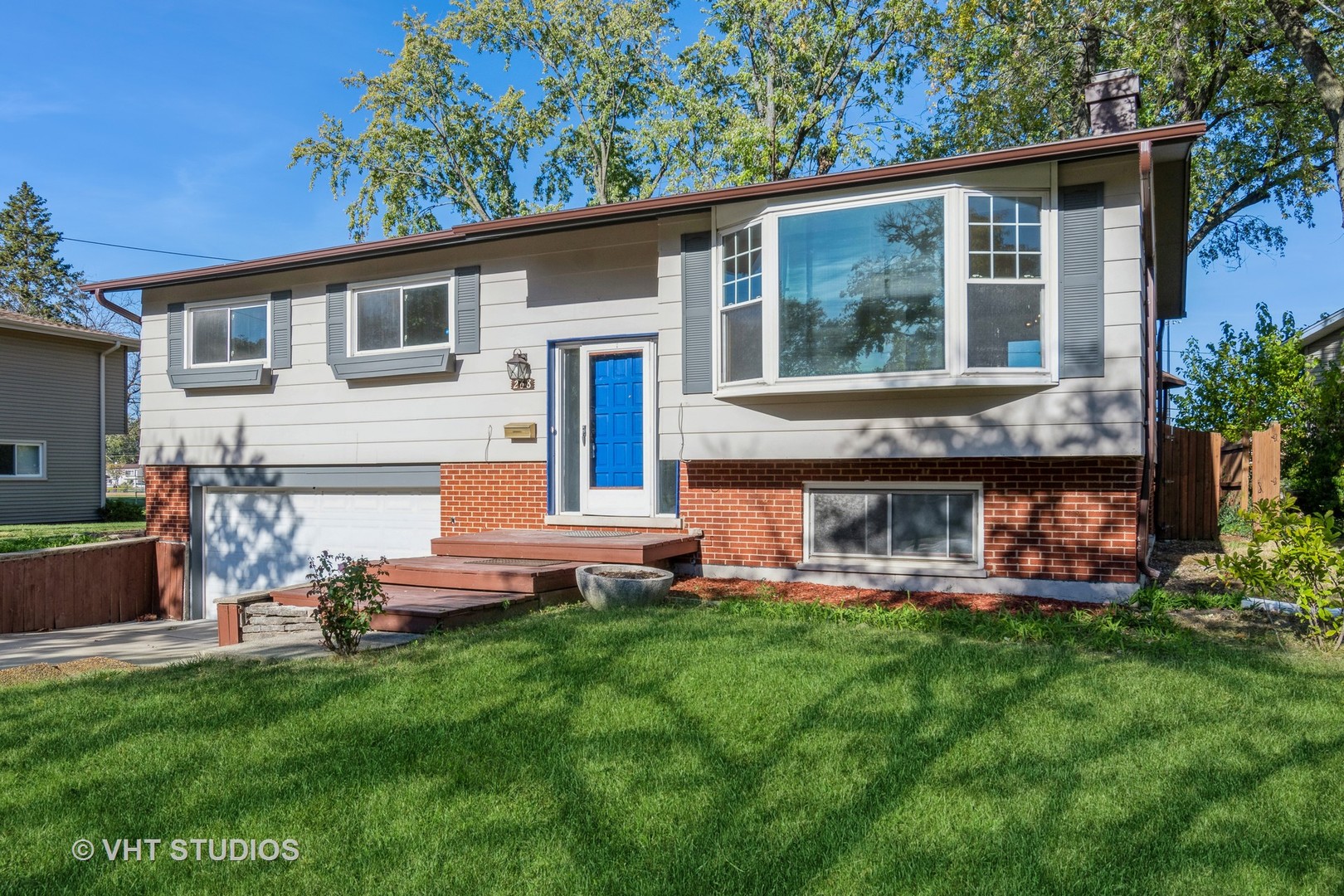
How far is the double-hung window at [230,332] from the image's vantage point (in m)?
11.8

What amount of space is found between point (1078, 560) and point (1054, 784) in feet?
15.2

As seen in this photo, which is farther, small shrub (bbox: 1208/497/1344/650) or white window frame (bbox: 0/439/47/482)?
white window frame (bbox: 0/439/47/482)

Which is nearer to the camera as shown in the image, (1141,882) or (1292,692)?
(1141,882)

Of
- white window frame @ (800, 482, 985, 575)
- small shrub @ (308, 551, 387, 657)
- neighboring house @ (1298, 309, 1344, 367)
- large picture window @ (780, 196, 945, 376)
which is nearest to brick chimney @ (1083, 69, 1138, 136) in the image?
large picture window @ (780, 196, 945, 376)

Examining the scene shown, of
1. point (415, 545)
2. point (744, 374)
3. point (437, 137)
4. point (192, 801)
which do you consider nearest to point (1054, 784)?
point (192, 801)

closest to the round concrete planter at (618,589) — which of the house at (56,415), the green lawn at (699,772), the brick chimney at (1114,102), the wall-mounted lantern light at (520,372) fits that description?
the green lawn at (699,772)

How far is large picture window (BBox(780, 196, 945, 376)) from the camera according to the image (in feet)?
24.5

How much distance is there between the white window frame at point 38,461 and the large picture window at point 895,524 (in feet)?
66.0

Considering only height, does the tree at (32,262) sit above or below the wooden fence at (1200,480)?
above

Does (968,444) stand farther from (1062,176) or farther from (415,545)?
(415,545)

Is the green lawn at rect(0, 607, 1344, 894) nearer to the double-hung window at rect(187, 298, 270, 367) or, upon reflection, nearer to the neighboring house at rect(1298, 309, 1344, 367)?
the double-hung window at rect(187, 298, 270, 367)

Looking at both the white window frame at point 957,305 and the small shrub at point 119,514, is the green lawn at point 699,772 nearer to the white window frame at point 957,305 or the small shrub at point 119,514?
the white window frame at point 957,305

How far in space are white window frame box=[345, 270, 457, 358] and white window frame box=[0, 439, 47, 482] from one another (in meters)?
14.3

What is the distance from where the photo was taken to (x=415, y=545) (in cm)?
1108
